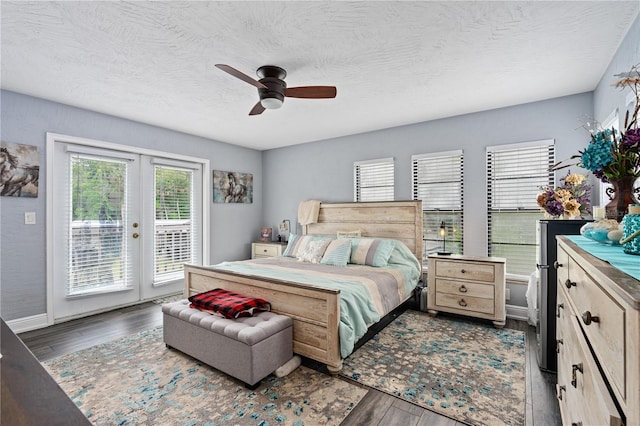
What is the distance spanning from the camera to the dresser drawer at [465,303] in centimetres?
339

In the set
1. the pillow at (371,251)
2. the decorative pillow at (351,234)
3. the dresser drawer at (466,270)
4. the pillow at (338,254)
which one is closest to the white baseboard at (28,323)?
the pillow at (338,254)

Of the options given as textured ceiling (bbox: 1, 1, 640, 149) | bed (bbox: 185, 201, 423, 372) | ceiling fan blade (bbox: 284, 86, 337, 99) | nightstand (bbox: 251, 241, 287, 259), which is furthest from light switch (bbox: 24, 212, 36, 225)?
ceiling fan blade (bbox: 284, 86, 337, 99)

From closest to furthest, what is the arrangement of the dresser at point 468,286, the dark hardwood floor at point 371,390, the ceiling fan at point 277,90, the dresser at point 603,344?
the dresser at point 603,344 → the dark hardwood floor at point 371,390 → the ceiling fan at point 277,90 → the dresser at point 468,286

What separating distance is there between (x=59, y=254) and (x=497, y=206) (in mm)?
5433

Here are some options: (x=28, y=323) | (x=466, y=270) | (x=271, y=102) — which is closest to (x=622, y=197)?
(x=466, y=270)

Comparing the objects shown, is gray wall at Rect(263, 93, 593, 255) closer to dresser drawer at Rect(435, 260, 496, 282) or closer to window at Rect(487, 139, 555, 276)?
window at Rect(487, 139, 555, 276)

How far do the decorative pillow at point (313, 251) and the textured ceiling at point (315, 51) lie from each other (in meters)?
1.80

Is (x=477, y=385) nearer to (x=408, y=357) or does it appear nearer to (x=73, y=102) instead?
(x=408, y=357)

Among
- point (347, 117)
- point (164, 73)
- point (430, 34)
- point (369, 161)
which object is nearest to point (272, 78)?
point (164, 73)

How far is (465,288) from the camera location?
11.6ft

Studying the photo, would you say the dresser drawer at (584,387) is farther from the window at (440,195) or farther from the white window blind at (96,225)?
the white window blind at (96,225)

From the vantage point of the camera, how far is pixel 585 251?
1134mm

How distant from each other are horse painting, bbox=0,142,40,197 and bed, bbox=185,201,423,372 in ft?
6.46

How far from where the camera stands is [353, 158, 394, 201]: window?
468 centimetres
